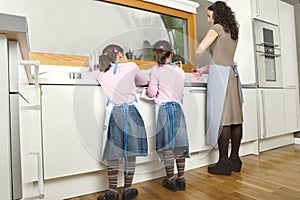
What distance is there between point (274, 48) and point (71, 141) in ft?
7.58

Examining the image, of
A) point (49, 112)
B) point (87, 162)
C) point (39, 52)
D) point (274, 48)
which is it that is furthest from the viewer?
point (274, 48)

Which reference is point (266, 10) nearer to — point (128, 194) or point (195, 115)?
point (195, 115)

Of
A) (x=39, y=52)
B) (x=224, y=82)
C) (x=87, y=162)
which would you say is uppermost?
(x=39, y=52)

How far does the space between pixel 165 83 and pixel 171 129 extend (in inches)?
11.2

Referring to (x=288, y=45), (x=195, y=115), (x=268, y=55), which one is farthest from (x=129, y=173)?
(x=288, y=45)

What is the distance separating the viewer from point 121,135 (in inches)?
51.7

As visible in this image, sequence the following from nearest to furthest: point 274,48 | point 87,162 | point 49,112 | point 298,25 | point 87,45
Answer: point 49,112
point 87,162
point 87,45
point 298,25
point 274,48

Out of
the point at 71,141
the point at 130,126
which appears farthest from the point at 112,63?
the point at 71,141

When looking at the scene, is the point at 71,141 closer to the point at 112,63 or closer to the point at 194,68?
the point at 112,63

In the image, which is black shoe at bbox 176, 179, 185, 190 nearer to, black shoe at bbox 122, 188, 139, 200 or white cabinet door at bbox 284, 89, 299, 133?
black shoe at bbox 122, 188, 139, 200

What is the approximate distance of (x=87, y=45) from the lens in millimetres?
1950

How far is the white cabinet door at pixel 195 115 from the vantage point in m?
1.70

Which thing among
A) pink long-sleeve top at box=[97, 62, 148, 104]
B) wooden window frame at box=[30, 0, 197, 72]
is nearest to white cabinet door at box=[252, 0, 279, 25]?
wooden window frame at box=[30, 0, 197, 72]

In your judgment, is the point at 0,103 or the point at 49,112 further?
the point at 49,112
